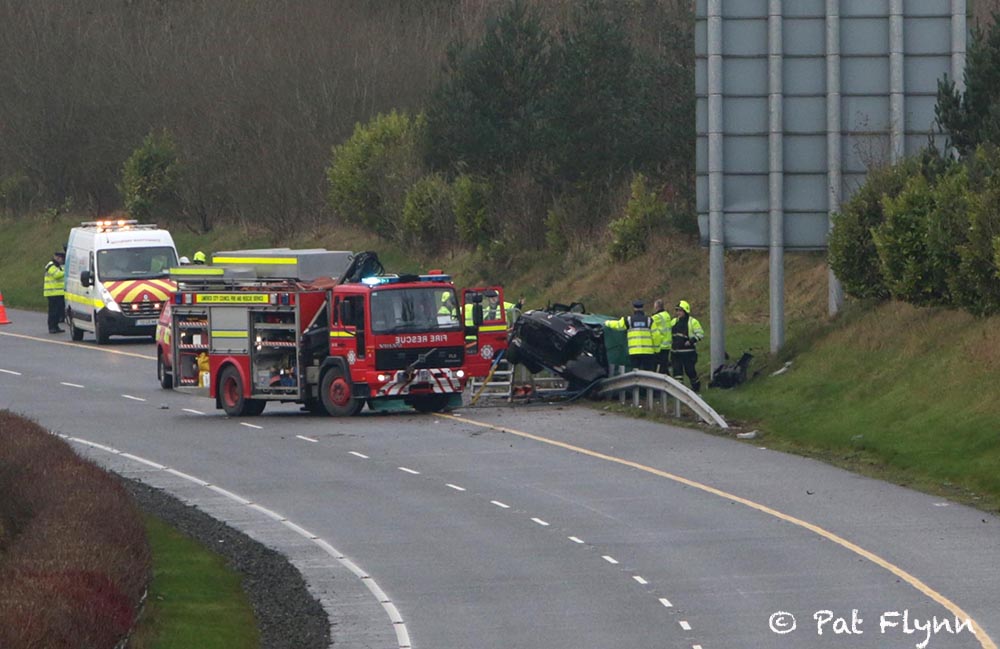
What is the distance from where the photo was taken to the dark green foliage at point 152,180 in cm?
7125

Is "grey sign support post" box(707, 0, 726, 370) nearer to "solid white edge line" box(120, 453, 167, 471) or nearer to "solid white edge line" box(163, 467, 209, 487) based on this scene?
"solid white edge line" box(120, 453, 167, 471)

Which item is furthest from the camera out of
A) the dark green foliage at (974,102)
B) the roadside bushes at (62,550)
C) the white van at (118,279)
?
the white van at (118,279)

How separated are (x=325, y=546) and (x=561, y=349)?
12.6m

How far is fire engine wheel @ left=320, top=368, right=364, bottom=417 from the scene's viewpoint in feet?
99.4

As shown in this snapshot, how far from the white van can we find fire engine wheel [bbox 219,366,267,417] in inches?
470

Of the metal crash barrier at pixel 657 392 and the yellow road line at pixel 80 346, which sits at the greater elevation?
the yellow road line at pixel 80 346

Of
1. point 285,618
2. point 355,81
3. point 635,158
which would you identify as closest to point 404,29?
point 355,81

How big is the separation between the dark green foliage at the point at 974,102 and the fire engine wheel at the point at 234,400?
506 inches

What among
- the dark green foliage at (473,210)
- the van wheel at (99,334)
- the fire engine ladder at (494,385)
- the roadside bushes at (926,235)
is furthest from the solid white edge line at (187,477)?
the dark green foliage at (473,210)

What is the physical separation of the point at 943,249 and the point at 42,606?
1863 centimetres

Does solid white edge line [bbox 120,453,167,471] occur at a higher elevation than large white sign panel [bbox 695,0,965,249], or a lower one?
lower

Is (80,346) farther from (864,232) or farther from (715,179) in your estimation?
(864,232)

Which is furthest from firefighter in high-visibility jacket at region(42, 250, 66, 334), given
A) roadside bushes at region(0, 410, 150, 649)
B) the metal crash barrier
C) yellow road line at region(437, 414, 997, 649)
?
roadside bushes at region(0, 410, 150, 649)

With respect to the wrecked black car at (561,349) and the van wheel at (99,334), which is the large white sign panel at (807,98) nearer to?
the wrecked black car at (561,349)
